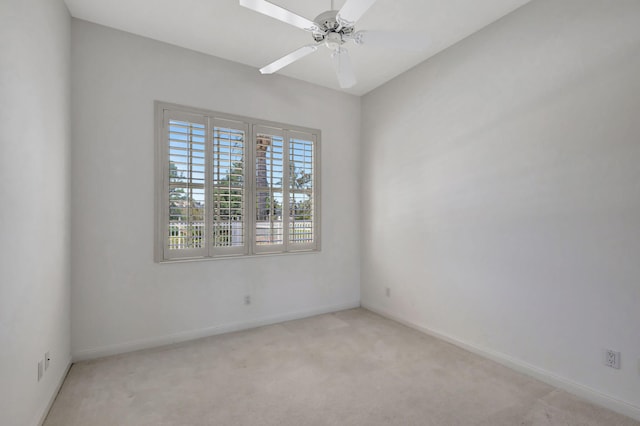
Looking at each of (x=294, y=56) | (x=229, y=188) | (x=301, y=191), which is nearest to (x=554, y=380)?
(x=301, y=191)

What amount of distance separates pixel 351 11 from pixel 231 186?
2.18 m

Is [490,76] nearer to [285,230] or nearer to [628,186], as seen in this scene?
[628,186]

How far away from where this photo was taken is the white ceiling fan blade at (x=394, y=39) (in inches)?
75.5

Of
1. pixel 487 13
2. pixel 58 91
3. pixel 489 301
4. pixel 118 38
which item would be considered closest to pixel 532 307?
pixel 489 301

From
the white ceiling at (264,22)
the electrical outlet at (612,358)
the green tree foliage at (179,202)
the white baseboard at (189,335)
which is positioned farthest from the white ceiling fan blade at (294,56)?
the electrical outlet at (612,358)

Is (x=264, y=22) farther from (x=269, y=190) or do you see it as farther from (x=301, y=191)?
(x=301, y=191)

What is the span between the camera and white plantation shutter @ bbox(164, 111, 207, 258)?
3059 millimetres

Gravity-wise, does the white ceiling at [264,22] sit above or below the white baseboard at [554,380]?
above

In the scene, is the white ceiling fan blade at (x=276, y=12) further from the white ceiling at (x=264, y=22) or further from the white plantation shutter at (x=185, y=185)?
the white plantation shutter at (x=185, y=185)

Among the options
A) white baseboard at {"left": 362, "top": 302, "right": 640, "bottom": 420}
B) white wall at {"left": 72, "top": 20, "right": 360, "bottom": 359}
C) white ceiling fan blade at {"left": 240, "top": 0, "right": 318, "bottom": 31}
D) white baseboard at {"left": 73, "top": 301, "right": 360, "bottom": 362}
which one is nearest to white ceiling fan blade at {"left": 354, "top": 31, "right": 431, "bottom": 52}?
white ceiling fan blade at {"left": 240, "top": 0, "right": 318, "bottom": 31}

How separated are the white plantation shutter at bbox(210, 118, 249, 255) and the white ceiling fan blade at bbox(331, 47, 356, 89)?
1.47 m

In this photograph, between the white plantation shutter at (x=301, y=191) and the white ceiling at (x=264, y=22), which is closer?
the white ceiling at (x=264, y=22)

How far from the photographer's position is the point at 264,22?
2689 mm

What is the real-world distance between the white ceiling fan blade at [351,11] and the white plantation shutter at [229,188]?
6.26 feet
